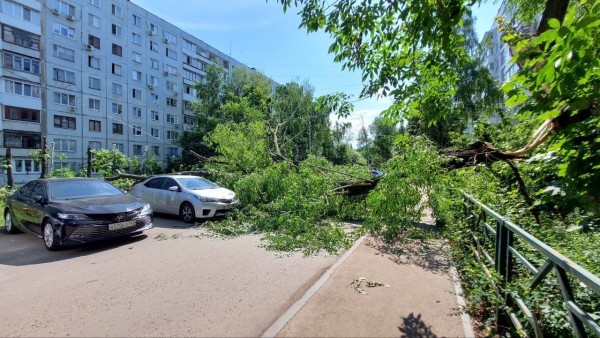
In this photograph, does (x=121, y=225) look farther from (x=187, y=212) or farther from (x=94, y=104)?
(x=94, y=104)

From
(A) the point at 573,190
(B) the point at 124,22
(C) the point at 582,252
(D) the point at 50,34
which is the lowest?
(C) the point at 582,252

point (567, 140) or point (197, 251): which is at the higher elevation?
point (567, 140)

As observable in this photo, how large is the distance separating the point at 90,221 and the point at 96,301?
2.90 meters

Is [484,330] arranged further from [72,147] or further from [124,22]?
[124,22]

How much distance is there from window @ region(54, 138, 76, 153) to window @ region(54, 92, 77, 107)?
12.6 ft

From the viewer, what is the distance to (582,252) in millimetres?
2971

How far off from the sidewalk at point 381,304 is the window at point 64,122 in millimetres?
37244

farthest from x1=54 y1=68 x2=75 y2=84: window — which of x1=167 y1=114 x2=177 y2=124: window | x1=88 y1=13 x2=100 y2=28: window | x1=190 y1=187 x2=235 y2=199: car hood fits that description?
x1=190 y1=187 x2=235 y2=199: car hood

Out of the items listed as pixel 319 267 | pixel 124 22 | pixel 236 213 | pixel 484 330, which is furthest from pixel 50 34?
pixel 484 330

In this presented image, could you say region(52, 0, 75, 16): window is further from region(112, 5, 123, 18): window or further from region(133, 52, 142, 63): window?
region(133, 52, 142, 63): window

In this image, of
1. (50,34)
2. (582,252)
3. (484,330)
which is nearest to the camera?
(582,252)

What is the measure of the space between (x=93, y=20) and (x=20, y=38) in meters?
7.98

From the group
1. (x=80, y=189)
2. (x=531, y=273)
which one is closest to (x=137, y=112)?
(x=80, y=189)

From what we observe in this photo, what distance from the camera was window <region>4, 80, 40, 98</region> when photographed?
28.4 m
